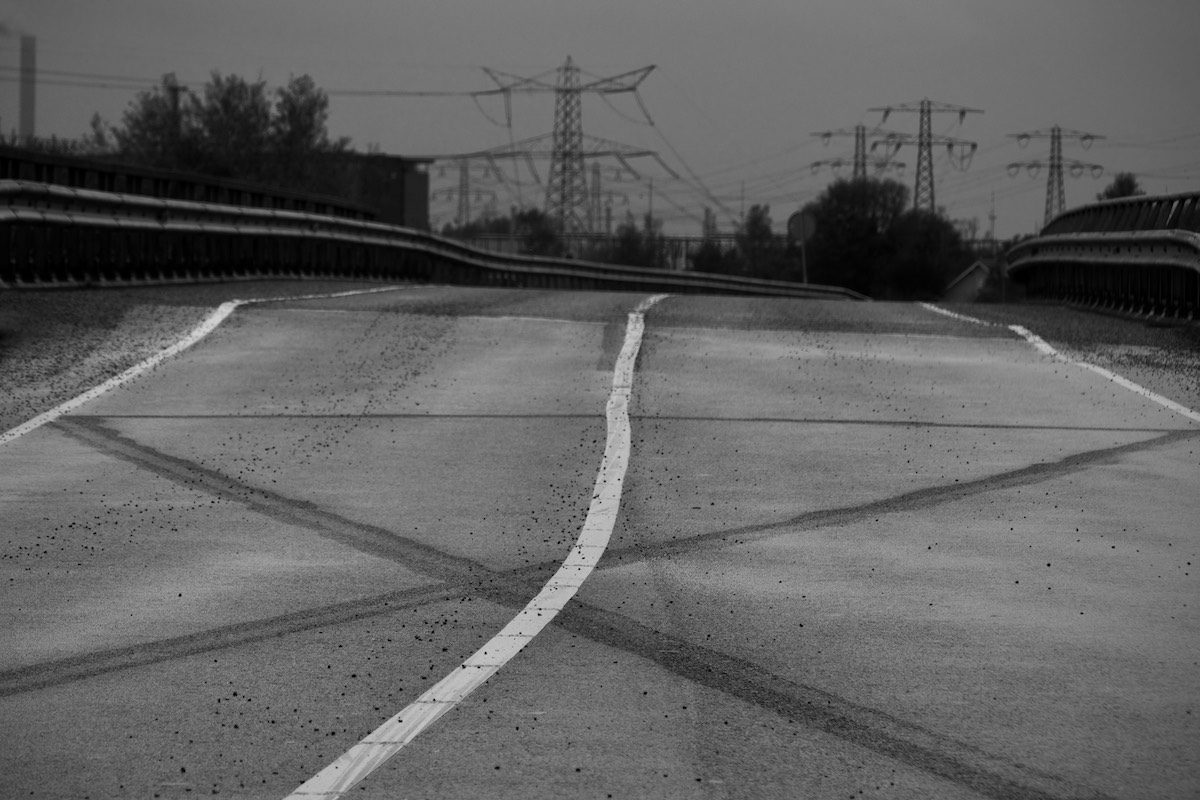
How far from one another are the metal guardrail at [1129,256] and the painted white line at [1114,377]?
196cm

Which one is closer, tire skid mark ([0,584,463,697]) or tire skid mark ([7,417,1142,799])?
tire skid mark ([7,417,1142,799])

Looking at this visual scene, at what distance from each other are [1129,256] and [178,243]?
40.0 feet

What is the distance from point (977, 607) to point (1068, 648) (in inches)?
27.5

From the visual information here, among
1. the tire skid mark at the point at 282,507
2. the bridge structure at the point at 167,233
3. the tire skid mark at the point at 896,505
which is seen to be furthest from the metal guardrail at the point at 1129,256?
the bridge structure at the point at 167,233

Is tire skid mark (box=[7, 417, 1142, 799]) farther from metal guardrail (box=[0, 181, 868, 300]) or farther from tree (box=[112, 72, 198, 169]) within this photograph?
tree (box=[112, 72, 198, 169])

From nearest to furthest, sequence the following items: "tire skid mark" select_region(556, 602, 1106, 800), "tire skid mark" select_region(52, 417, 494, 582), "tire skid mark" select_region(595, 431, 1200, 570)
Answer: "tire skid mark" select_region(556, 602, 1106, 800)
"tire skid mark" select_region(52, 417, 494, 582)
"tire skid mark" select_region(595, 431, 1200, 570)

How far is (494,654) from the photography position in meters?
6.02

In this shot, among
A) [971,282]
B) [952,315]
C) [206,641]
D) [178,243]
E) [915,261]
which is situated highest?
[915,261]

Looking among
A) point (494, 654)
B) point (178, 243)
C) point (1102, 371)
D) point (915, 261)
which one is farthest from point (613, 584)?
point (915, 261)

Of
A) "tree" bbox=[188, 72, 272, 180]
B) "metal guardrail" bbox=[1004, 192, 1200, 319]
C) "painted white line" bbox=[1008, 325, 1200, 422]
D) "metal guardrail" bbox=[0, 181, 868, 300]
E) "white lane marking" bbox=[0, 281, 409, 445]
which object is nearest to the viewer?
"white lane marking" bbox=[0, 281, 409, 445]

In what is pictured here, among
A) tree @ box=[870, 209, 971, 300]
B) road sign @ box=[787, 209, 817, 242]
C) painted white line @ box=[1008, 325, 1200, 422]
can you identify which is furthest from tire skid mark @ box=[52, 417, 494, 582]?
tree @ box=[870, 209, 971, 300]

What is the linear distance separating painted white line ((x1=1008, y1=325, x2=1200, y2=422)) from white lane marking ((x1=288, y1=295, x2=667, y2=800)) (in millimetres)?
4510

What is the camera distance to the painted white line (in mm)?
12750

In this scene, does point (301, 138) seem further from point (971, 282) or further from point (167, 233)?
point (167, 233)
